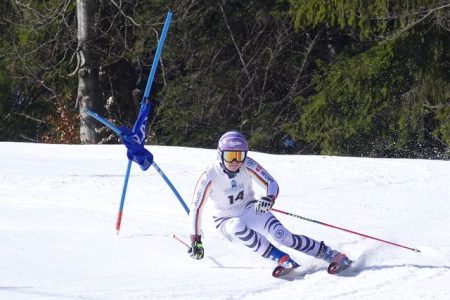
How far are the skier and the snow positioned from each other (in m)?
0.18

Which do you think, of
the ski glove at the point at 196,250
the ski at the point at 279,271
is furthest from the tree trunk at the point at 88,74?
the ski at the point at 279,271

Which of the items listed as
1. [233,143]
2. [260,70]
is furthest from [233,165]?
[260,70]

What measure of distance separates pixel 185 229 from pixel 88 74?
12058mm

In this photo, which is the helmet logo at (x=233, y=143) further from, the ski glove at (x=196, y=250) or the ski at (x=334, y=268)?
the ski at (x=334, y=268)

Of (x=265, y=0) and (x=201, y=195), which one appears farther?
(x=265, y=0)

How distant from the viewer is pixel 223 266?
7602mm

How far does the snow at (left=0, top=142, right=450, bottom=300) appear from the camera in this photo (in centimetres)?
668

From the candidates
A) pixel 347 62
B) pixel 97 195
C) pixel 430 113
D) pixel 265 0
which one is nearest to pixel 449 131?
pixel 430 113

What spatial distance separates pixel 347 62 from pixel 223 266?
37.9 ft

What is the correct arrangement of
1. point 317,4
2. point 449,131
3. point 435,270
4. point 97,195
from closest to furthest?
1. point 435,270
2. point 97,195
3. point 449,131
4. point 317,4

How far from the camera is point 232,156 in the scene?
7.55 m

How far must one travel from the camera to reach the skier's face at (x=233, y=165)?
24.9 feet

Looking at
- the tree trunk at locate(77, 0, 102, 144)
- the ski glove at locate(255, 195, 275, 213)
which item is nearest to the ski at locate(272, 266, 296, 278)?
the ski glove at locate(255, 195, 275, 213)

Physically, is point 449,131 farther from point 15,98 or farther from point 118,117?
point 15,98
